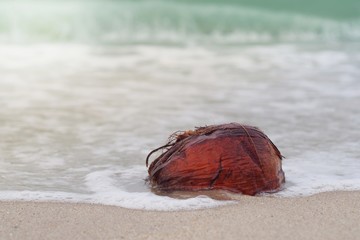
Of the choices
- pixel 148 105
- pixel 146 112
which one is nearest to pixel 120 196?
pixel 146 112

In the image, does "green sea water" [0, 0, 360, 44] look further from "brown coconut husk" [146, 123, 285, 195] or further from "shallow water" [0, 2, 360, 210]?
"brown coconut husk" [146, 123, 285, 195]

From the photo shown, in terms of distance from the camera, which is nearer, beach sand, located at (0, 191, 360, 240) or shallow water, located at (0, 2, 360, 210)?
beach sand, located at (0, 191, 360, 240)

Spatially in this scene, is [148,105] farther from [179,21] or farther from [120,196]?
[179,21]

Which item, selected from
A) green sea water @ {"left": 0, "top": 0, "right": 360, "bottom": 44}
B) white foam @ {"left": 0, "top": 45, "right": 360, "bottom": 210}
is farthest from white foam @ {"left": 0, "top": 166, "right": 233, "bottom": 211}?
green sea water @ {"left": 0, "top": 0, "right": 360, "bottom": 44}

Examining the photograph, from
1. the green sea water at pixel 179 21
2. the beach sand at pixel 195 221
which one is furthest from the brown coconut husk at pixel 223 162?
the green sea water at pixel 179 21

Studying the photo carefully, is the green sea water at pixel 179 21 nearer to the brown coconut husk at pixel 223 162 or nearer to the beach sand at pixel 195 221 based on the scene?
the brown coconut husk at pixel 223 162

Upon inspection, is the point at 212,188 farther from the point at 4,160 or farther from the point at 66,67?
the point at 66,67

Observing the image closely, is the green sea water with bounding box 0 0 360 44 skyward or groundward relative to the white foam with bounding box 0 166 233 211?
groundward
